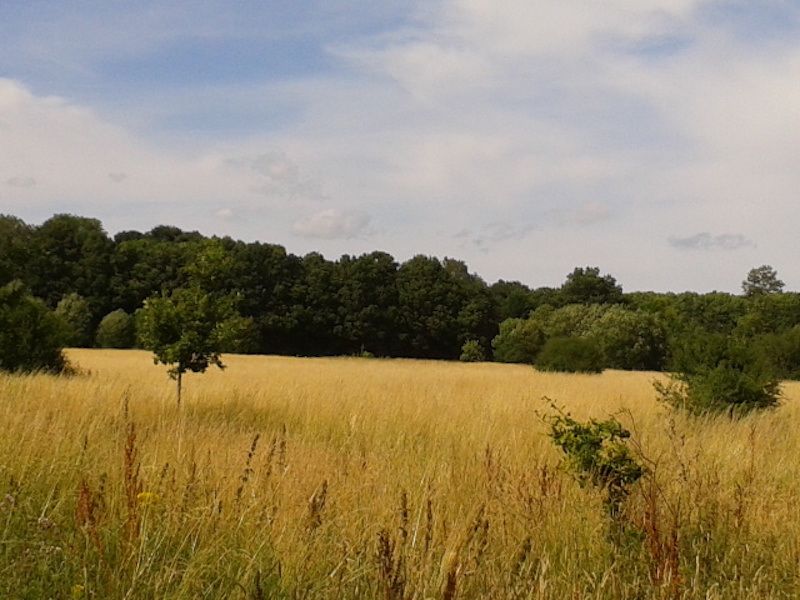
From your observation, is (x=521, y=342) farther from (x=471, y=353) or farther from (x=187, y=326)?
(x=187, y=326)

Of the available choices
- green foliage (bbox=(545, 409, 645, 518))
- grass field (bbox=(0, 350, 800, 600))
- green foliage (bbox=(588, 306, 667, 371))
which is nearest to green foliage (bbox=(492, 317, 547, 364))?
green foliage (bbox=(588, 306, 667, 371))

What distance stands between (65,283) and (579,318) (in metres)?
42.6

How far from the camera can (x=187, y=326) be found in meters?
11.6

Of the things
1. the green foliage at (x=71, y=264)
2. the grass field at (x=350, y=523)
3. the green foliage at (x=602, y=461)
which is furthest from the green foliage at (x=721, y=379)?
the green foliage at (x=71, y=264)

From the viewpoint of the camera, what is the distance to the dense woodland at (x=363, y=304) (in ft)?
188

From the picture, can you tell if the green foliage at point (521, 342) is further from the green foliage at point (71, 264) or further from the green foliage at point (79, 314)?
the green foliage at point (71, 264)

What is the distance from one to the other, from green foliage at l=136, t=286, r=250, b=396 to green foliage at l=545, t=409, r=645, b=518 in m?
7.55

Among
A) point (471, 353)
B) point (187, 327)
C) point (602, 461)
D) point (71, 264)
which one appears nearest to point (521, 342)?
point (471, 353)

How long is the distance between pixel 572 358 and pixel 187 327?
24.3 metres

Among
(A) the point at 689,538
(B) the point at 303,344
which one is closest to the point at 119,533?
(A) the point at 689,538

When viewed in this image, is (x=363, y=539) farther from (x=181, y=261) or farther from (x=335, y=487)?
(x=181, y=261)

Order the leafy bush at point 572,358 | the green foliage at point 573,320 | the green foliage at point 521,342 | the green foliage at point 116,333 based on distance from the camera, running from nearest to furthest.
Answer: the leafy bush at point 572,358 → the green foliage at point 116,333 → the green foliage at point 521,342 → the green foliage at point 573,320

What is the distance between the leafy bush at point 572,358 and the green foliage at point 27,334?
70.8ft

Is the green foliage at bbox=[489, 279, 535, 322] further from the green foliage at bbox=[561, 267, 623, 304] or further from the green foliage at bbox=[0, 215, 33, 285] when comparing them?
the green foliage at bbox=[0, 215, 33, 285]
